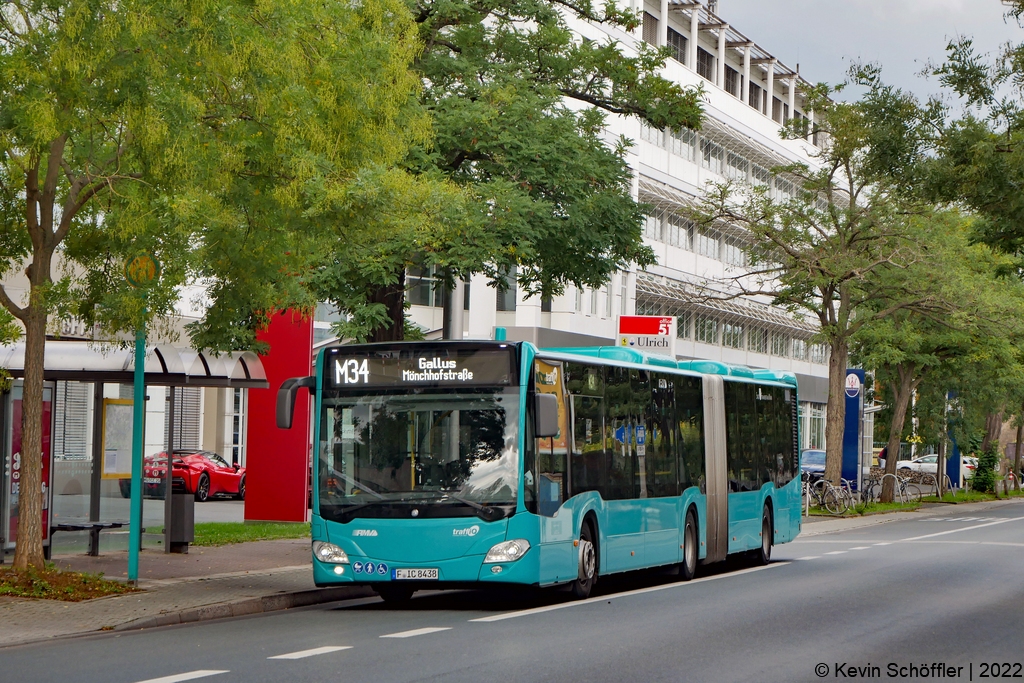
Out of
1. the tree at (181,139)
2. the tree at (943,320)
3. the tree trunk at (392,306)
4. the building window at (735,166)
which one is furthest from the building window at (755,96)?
the tree at (181,139)

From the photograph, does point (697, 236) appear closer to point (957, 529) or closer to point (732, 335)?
point (732, 335)

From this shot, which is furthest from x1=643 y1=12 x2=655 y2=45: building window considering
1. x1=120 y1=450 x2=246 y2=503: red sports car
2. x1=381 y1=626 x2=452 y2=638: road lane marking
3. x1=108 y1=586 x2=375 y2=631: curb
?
x1=381 y1=626 x2=452 y2=638: road lane marking

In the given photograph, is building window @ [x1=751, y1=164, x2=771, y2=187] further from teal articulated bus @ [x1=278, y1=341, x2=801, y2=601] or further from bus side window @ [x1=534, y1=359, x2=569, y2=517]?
bus side window @ [x1=534, y1=359, x2=569, y2=517]

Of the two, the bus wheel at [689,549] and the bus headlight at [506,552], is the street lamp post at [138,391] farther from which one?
the bus wheel at [689,549]

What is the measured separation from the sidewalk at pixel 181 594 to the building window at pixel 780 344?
5419 cm

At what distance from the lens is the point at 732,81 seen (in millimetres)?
70000

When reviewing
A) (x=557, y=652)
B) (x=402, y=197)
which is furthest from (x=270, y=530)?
(x=557, y=652)

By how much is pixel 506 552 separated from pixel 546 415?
4.50 feet

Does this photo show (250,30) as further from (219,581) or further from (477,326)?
(477,326)

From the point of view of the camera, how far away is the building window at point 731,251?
6800cm

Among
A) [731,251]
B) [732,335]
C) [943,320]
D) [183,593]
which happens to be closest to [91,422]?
[183,593]

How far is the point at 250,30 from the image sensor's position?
46.5ft

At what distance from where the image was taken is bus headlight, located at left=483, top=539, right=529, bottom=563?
48.6ft

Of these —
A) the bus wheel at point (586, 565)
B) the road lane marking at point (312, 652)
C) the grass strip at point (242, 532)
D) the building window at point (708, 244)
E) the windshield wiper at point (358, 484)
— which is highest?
the building window at point (708, 244)
